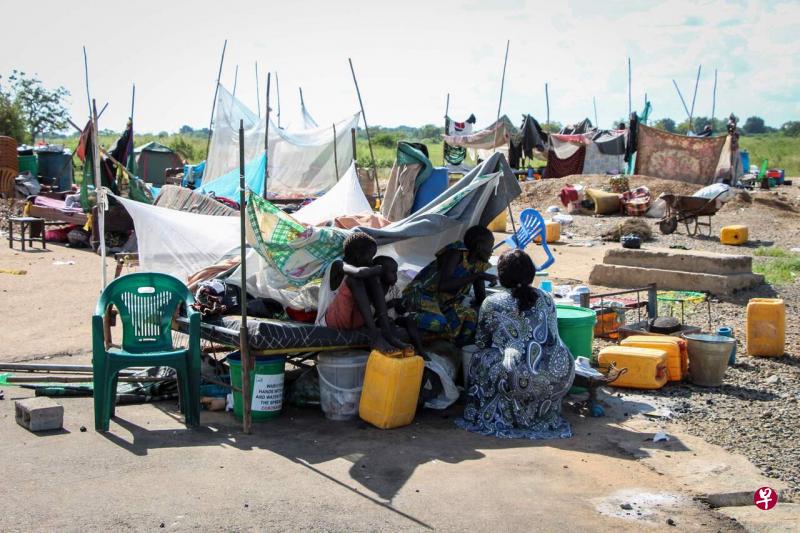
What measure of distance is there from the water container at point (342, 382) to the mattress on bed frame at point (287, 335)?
0.31 feet

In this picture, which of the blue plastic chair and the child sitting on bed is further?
the blue plastic chair

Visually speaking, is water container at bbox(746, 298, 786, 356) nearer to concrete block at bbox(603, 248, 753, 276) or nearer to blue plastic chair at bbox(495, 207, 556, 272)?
blue plastic chair at bbox(495, 207, 556, 272)

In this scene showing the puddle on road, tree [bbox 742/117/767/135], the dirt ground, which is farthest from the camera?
tree [bbox 742/117/767/135]

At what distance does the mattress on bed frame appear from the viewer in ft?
17.2

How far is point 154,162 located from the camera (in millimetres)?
26078

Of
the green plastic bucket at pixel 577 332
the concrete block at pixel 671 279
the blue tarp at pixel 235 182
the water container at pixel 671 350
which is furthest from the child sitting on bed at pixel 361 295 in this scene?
the blue tarp at pixel 235 182

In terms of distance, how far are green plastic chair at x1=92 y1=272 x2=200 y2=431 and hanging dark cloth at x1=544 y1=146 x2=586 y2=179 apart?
68.5 feet

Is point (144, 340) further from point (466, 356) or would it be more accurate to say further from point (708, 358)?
point (708, 358)

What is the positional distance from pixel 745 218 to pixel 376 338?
48.0 ft

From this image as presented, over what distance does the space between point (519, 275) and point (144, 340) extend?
7.97 ft

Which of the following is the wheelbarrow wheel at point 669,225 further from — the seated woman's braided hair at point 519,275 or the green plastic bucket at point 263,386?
the green plastic bucket at point 263,386

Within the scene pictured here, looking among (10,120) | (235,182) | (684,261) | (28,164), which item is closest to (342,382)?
(684,261)

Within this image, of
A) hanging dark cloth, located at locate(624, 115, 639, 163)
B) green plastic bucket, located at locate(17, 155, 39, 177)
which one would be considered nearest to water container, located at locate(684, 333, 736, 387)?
hanging dark cloth, located at locate(624, 115, 639, 163)

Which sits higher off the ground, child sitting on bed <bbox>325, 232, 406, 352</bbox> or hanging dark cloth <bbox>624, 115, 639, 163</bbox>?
hanging dark cloth <bbox>624, 115, 639, 163</bbox>
